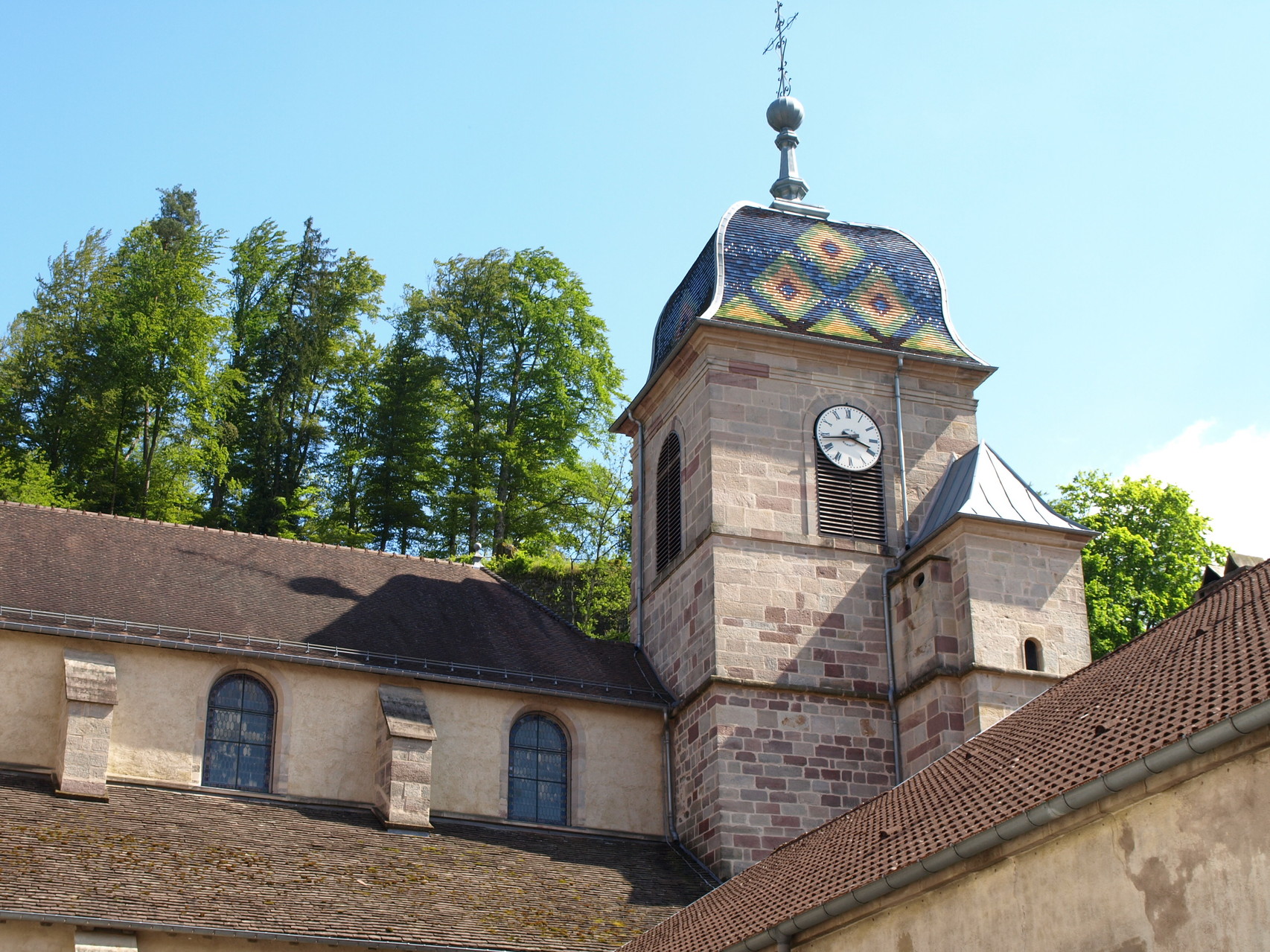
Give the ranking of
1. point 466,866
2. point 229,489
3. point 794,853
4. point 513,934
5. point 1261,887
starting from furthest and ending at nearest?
point 229,489, point 466,866, point 513,934, point 794,853, point 1261,887

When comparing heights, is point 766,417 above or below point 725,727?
above

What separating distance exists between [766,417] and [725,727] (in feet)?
16.0

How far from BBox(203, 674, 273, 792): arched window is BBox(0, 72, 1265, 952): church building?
4 cm

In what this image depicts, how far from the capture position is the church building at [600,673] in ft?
57.7

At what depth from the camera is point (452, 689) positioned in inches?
871

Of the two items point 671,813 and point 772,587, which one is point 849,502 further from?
point 671,813

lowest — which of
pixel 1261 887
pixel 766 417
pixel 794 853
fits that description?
pixel 1261 887

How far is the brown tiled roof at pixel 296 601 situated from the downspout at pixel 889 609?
3392 mm

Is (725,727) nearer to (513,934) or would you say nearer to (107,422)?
(513,934)

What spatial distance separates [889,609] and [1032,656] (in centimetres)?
225

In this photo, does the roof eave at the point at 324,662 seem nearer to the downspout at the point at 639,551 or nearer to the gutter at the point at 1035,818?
the downspout at the point at 639,551

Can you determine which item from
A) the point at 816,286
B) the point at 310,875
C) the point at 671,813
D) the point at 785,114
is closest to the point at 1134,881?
the point at 310,875

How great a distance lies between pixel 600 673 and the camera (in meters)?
23.5

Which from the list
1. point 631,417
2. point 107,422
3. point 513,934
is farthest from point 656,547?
point 107,422
